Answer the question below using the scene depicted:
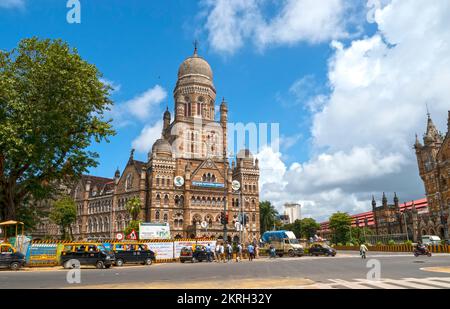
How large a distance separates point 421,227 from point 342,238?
19.3 m

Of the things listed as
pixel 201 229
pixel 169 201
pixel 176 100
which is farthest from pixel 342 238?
pixel 176 100

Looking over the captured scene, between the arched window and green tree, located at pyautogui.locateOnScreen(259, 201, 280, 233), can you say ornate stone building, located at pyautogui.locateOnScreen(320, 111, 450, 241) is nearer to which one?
green tree, located at pyautogui.locateOnScreen(259, 201, 280, 233)

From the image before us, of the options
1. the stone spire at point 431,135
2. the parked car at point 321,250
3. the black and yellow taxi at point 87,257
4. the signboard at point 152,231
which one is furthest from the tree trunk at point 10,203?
the stone spire at point 431,135

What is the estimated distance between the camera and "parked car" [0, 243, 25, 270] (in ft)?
80.5

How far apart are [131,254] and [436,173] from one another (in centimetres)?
5976

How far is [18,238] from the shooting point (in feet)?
93.9

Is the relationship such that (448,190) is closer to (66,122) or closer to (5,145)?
(66,122)

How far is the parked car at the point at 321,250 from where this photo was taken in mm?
40438

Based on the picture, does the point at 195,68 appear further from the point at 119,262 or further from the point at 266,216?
the point at 119,262

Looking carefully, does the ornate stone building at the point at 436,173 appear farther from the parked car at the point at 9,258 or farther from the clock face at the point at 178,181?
the parked car at the point at 9,258

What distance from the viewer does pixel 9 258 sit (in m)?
24.8

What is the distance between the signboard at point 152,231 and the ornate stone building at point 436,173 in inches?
1860

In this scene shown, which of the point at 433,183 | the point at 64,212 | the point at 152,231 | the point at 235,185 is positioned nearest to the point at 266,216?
the point at 235,185

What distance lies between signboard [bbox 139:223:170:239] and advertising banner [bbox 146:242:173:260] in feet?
20.8
